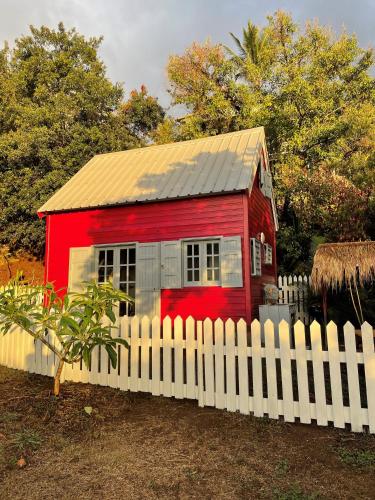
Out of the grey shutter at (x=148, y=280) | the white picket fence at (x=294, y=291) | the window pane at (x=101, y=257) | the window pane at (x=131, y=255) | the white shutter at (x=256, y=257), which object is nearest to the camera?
the white shutter at (x=256, y=257)

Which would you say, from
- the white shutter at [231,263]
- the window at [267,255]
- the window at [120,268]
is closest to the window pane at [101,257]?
the window at [120,268]

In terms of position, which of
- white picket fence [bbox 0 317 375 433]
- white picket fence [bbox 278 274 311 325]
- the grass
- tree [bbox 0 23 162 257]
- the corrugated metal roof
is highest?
tree [bbox 0 23 162 257]

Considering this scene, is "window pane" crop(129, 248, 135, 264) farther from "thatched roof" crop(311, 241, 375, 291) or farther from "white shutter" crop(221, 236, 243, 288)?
"thatched roof" crop(311, 241, 375, 291)

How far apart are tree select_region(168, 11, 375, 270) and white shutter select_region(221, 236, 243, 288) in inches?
393

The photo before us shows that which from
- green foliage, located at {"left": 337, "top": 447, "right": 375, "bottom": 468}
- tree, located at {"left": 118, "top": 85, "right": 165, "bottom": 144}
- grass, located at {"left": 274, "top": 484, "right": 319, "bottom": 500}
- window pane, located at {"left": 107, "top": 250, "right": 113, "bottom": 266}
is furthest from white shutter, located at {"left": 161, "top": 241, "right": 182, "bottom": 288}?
tree, located at {"left": 118, "top": 85, "right": 165, "bottom": 144}

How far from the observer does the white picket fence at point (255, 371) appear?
13.1 feet

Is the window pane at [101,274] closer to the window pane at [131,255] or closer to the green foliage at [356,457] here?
the window pane at [131,255]

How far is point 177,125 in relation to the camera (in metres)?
27.0

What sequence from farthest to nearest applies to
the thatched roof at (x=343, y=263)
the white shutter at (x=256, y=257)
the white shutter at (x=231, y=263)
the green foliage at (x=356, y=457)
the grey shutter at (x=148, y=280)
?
the grey shutter at (x=148, y=280), the white shutter at (x=256, y=257), the white shutter at (x=231, y=263), the thatched roof at (x=343, y=263), the green foliage at (x=356, y=457)

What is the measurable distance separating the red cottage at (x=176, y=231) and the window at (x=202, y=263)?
28 mm

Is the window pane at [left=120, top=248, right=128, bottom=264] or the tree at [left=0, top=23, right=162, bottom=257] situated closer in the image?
the window pane at [left=120, top=248, right=128, bottom=264]

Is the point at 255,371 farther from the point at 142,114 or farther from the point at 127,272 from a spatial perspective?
the point at 142,114

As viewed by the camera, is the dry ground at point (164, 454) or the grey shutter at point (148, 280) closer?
the dry ground at point (164, 454)

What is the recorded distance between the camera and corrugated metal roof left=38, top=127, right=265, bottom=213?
33.6 ft
